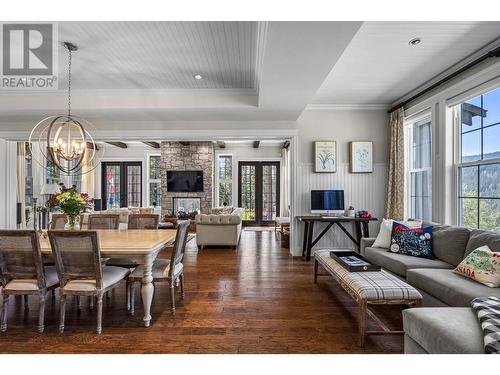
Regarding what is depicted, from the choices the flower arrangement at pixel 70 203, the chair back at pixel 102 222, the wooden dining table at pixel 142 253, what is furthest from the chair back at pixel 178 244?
the chair back at pixel 102 222

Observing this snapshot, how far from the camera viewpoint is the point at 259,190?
9992 millimetres

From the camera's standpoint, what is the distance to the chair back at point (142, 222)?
4.18m

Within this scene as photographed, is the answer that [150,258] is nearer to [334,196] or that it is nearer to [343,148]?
[334,196]

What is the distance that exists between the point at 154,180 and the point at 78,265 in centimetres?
804

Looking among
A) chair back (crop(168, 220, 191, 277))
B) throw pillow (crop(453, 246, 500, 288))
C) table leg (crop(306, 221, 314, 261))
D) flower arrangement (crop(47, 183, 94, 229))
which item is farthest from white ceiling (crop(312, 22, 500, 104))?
flower arrangement (crop(47, 183, 94, 229))

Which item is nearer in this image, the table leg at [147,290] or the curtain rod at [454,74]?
the table leg at [147,290]

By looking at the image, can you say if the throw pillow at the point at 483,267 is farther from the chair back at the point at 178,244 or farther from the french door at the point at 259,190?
the french door at the point at 259,190

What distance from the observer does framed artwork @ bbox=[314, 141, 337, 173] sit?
5.32 m

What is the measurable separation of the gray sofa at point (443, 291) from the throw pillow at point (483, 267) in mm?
58

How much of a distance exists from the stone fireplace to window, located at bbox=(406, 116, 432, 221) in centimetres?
602

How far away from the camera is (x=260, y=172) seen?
394 inches

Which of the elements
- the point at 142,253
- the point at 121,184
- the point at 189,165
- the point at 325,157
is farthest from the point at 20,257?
the point at 121,184

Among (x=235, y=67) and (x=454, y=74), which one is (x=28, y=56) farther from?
(x=454, y=74)
